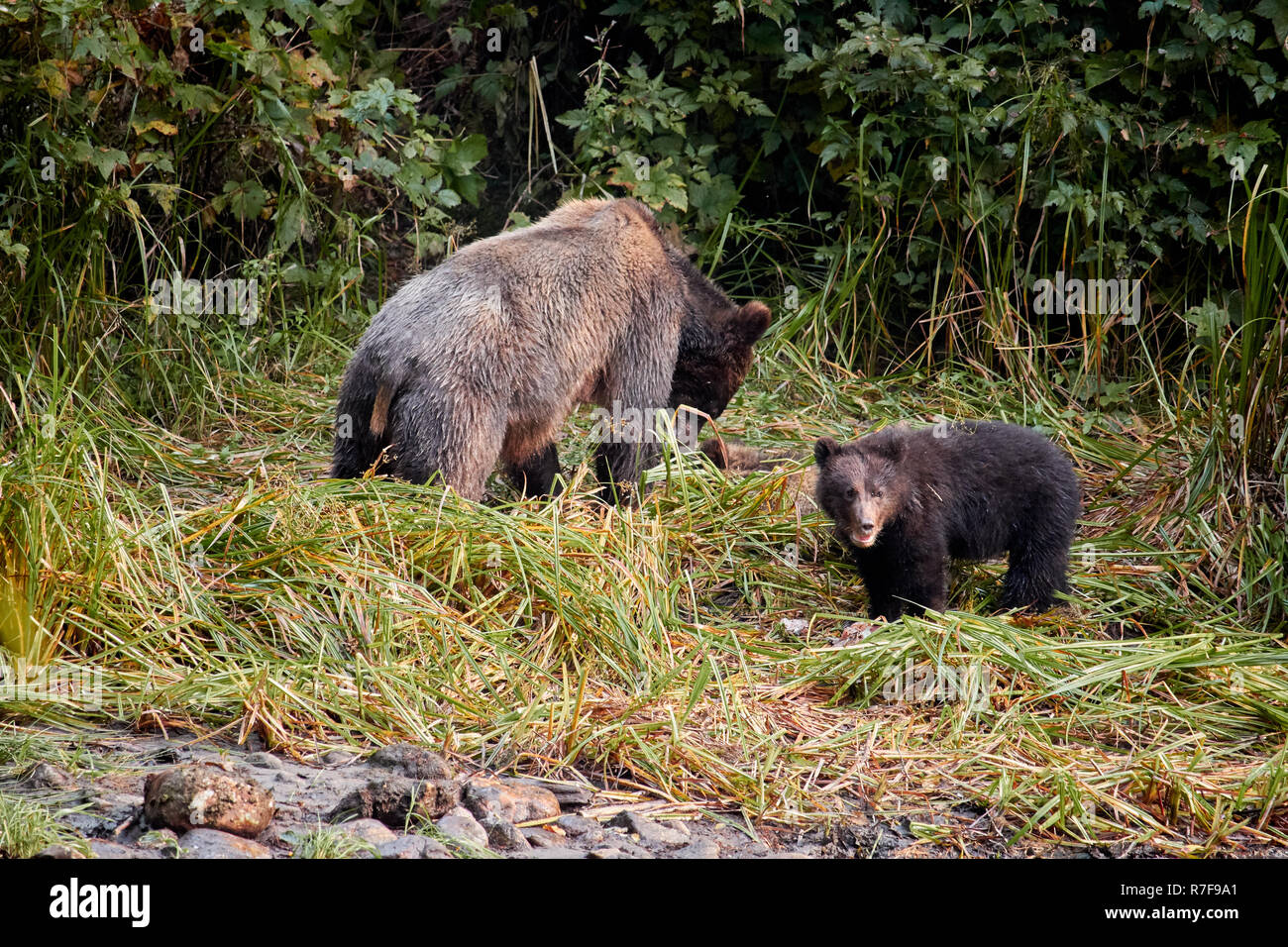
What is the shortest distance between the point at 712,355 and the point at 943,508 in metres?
1.96

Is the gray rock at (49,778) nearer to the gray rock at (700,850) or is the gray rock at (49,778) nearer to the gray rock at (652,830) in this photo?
the gray rock at (652,830)

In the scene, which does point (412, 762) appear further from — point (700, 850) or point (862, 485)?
point (862, 485)

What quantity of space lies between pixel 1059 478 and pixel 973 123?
3.07m

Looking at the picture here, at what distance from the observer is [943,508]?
18.3ft

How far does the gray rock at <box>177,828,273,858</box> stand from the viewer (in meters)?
3.25

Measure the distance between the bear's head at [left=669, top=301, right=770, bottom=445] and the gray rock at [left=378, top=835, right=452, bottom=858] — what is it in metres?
3.78

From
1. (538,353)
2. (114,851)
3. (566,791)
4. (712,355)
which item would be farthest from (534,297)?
(114,851)

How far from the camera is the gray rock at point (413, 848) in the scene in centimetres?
339

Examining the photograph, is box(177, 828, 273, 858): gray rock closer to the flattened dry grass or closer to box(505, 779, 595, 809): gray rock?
the flattened dry grass

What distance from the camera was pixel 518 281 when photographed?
6078 millimetres

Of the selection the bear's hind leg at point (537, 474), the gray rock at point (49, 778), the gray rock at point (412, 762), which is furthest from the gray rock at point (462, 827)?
the bear's hind leg at point (537, 474)

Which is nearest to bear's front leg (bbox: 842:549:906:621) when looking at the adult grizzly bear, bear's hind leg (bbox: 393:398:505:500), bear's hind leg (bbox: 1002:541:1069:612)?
bear's hind leg (bbox: 1002:541:1069:612)

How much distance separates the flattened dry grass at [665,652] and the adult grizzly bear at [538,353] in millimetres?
414
